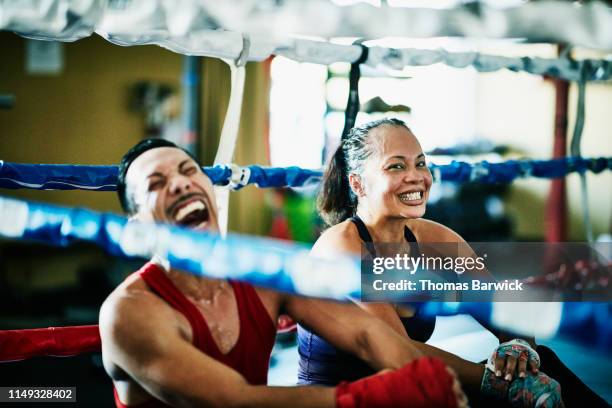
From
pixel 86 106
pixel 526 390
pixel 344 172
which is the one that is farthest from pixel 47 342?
pixel 86 106

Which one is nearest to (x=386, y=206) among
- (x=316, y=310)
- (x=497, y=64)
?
(x=316, y=310)

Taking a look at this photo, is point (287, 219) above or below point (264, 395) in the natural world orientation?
below

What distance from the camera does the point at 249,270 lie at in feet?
3.43

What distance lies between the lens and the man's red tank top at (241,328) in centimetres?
107

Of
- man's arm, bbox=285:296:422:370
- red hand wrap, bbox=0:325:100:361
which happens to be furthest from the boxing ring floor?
man's arm, bbox=285:296:422:370

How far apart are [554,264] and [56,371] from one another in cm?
221

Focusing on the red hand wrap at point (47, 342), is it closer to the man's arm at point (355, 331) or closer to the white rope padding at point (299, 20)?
the man's arm at point (355, 331)

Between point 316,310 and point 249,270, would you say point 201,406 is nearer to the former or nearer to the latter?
point 249,270

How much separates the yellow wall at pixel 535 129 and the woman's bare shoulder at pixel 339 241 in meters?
4.86

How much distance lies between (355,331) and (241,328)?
0.72 ft

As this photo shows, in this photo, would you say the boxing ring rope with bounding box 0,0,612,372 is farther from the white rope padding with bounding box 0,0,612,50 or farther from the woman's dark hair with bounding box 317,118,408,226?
the woman's dark hair with bounding box 317,118,408,226

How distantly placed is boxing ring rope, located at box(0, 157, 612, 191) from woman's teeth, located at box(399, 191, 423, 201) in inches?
16.9

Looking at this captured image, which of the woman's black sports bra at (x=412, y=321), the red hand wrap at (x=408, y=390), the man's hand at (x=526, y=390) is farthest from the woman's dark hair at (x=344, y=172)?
the red hand wrap at (x=408, y=390)

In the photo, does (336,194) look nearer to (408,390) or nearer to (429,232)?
(429,232)
